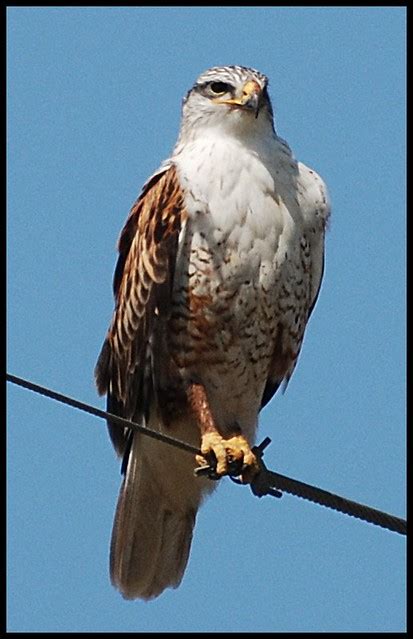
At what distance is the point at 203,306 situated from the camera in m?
6.07

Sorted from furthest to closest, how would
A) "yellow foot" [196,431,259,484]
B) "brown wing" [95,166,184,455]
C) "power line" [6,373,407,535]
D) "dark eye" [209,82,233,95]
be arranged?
"dark eye" [209,82,233,95], "brown wing" [95,166,184,455], "yellow foot" [196,431,259,484], "power line" [6,373,407,535]

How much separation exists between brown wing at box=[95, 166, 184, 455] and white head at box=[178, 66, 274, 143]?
34 cm

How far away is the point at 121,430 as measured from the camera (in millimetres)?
6645

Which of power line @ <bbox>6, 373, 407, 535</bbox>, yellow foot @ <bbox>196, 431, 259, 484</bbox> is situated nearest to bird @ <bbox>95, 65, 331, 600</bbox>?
yellow foot @ <bbox>196, 431, 259, 484</bbox>

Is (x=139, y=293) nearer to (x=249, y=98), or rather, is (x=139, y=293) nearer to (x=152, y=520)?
(x=249, y=98)

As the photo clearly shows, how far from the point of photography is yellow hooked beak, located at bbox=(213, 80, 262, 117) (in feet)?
20.7

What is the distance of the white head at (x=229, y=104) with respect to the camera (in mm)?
6328

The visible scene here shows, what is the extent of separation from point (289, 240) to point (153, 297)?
0.66m

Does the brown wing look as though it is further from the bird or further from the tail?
the tail

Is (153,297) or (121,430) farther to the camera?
(121,430)

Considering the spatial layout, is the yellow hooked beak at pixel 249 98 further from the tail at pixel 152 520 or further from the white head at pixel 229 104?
the tail at pixel 152 520

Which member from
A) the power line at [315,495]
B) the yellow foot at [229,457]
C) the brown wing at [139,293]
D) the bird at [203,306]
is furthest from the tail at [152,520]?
the power line at [315,495]
